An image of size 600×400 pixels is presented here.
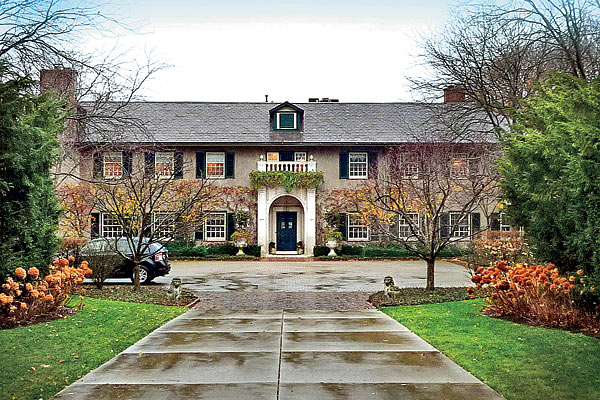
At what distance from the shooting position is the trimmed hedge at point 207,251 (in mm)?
33062

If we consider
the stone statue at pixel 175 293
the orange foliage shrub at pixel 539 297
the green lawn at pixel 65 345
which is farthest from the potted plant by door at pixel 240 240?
the orange foliage shrub at pixel 539 297

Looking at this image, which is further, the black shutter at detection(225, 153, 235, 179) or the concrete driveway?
the black shutter at detection(225, 153, 235, 179)

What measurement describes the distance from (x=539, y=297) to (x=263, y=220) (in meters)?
24.0

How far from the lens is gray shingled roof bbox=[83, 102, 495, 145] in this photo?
34875mm

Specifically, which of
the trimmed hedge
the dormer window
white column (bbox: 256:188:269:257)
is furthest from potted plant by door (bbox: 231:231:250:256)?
the dormer window

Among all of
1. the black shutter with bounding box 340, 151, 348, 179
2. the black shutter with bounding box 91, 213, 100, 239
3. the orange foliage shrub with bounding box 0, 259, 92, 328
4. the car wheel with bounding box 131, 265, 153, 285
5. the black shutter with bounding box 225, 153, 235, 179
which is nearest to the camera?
the orange foliage shrub with bounding box 0, 259, 92, 328

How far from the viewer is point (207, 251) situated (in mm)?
33375

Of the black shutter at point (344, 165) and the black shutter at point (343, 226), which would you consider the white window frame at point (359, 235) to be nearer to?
the black shutter at point (343, 226)

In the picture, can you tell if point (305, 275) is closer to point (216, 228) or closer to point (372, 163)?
point (216, 228)

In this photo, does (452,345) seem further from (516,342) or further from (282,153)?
(282,153)

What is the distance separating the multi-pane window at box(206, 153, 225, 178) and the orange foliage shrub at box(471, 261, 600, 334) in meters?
24.0

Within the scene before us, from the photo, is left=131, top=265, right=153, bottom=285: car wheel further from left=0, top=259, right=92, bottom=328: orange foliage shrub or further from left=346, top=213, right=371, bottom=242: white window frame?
left=346, top=213, right=371, bottom=242: white window frame

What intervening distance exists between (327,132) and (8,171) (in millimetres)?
25881

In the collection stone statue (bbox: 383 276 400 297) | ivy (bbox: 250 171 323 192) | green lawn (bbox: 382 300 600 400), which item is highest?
ivy (bbox: 250 171 323 192)
